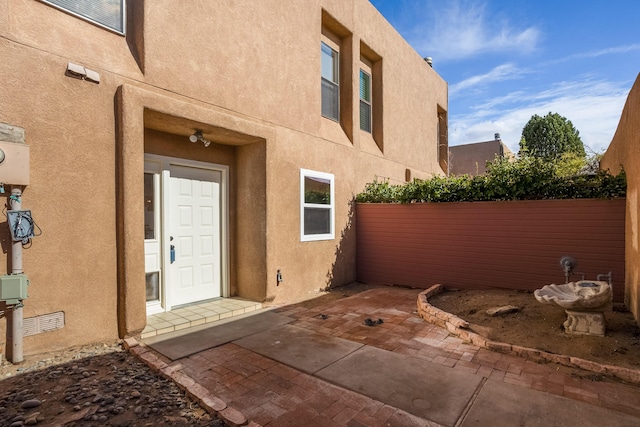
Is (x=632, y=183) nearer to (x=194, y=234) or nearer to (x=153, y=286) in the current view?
(x=194, y=234)

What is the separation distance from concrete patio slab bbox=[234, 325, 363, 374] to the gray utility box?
7.30 ft

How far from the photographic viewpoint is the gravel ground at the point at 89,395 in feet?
7.85

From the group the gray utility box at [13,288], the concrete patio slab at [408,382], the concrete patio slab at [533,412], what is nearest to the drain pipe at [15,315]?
the gray utility box at [13,288]

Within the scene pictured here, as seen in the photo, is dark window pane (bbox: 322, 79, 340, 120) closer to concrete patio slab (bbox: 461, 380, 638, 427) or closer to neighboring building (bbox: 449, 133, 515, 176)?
concrete patio slab (bbox: 461, 380, 638, 427)

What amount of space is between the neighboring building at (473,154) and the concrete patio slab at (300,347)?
23.2 meters

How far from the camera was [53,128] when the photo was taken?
3361 millimetres

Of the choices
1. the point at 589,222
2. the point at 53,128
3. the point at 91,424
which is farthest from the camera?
the point at 589,222

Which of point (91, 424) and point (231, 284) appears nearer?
point (91, 424)

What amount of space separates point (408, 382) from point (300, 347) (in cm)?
137

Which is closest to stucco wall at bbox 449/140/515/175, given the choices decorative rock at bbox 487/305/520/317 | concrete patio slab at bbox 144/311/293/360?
decorative rock at bbox 487/305/520/317

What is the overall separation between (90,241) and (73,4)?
280 centimetres

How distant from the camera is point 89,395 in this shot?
270 centimetres

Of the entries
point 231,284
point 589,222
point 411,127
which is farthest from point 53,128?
point 411,127

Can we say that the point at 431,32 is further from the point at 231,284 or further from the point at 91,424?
the point at 91,424
